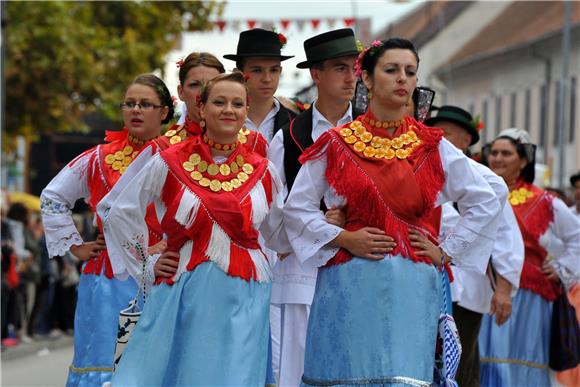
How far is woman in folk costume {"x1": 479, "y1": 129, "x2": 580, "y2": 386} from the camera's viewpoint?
11.1 meters

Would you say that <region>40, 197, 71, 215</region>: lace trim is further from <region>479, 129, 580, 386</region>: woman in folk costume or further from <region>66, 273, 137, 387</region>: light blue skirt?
<region>479, 129, 580, 386</region>: woman in folk costume

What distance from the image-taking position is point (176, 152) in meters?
7.45

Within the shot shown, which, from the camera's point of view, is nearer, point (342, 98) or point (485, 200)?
point (485, 200)

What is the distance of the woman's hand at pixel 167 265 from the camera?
7332 millimetres

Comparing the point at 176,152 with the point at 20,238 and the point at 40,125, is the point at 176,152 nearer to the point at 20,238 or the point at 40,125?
the point at 20,238

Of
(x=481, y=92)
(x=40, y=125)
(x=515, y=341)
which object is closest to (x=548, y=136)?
(x=481, y=92)

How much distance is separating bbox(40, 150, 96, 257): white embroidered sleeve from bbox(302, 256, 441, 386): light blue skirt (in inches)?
107

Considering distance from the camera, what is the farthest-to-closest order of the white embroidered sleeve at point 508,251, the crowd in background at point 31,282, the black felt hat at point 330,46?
the crowd in background at point 31,282
the white embroidered sleeve at point 508,251
the black felt hat at point 330,46

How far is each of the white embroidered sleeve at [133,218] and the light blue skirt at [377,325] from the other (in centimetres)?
108

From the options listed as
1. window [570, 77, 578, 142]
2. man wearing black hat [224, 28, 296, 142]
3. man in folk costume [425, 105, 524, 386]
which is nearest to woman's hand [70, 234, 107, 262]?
man wearing black hat [224, 28, 296, 142]

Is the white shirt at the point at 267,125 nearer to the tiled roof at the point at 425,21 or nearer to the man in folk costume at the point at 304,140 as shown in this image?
the man in folk costume at the point at 304,140

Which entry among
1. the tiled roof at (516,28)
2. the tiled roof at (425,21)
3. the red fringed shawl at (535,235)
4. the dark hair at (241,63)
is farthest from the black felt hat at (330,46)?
the tiled roof at (425,21)

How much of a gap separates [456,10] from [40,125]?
4739 cm

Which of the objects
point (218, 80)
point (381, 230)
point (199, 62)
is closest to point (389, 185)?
point (381, 230)
